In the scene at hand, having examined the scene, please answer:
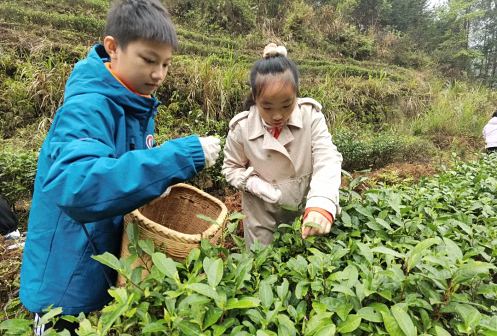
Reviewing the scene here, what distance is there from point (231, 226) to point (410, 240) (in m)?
0.58

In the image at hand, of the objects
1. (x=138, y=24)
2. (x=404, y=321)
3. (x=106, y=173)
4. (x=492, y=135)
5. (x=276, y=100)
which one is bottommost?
(x=492, y=135)

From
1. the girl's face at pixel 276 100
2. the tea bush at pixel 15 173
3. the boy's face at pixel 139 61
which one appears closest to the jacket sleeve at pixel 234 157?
the girl's face at pixel 276 100

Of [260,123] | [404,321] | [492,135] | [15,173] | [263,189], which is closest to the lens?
[404,321]

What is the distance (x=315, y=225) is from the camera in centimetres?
114

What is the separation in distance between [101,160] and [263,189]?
0.97 m

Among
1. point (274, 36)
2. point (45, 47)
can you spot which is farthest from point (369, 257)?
point (274, 36)

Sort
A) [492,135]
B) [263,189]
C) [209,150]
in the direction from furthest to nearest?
[492,135] → [263,189] → [209,150]

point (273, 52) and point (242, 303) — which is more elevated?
point (273, 52)

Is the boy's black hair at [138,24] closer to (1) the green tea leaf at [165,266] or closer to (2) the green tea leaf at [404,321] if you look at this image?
(1) the green tea leaf at [165,266]

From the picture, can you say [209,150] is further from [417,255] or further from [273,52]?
[273,52]

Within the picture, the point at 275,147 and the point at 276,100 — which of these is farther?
the point at 275,147

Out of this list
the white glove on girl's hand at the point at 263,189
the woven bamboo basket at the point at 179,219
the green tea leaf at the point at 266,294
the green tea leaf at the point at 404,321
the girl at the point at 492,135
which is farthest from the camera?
the girl at the point at 492,135

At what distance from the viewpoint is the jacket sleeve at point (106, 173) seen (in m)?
0.96

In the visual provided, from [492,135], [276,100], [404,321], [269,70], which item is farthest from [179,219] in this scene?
[492,135]
